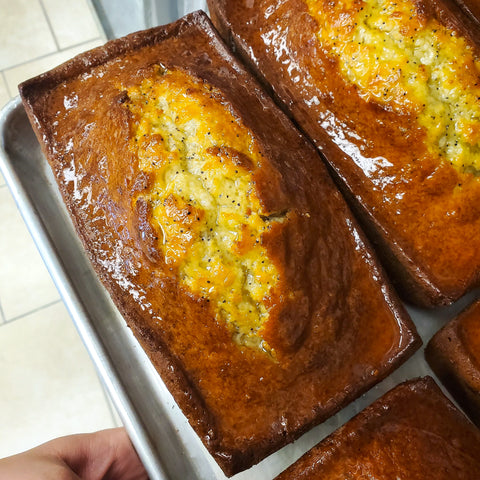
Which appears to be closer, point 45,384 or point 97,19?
point 45,384

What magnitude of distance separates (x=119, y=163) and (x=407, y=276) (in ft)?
3.17

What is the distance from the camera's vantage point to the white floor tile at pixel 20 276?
2.87 metres

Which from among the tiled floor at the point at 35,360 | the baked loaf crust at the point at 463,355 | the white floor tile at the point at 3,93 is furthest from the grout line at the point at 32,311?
the baked loaf crust at the point at 463,355

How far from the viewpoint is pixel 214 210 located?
151 centimetres

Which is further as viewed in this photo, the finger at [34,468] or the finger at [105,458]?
the finger at [105,458]

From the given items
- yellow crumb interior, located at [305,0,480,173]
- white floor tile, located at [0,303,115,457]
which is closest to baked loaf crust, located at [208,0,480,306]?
yellow crumb interior, located at [305,0,480,173]

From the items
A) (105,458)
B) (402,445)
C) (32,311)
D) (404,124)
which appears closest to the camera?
(402,445)

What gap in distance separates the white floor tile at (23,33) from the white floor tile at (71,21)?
0.17ft

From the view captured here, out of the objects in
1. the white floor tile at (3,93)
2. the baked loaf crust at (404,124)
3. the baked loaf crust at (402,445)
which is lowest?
the baked loaf crust at (402,445)

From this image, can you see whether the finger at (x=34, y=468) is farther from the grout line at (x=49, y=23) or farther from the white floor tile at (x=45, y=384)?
the grout line at (x=49, y=23)

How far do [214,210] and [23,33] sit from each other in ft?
8.29

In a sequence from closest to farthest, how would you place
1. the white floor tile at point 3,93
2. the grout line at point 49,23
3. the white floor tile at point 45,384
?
the white floor tile at point 45,384 → the white floor tile at point 3,93 → the grout line at point 49,23

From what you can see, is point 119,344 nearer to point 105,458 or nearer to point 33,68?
point 105,458

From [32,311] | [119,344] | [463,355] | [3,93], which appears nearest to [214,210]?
[119,344]
